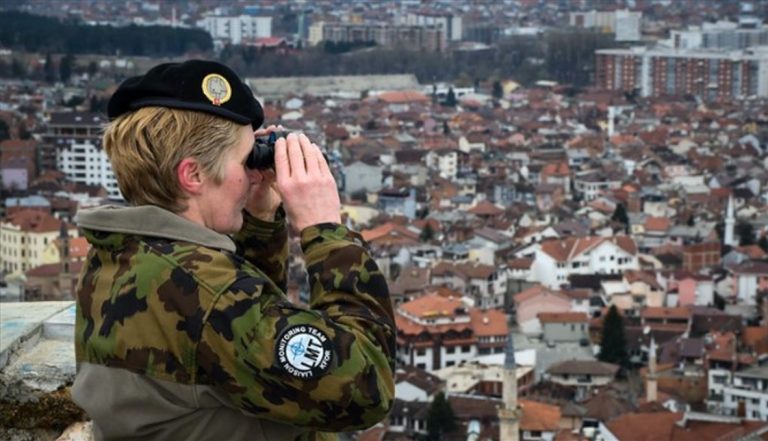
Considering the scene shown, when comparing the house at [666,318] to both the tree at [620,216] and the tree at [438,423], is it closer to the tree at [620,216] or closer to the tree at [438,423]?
the tree at [438,423]

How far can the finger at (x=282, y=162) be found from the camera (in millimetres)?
999

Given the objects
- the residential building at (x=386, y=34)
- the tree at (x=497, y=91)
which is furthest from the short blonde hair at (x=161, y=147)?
the residential building at (x=386, y=34)

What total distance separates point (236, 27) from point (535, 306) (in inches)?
1249

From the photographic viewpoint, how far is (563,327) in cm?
1251

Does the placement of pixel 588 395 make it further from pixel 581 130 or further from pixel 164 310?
pixel 581 130

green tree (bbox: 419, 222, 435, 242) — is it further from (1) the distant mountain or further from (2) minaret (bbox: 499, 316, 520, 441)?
(1) the distant mountain

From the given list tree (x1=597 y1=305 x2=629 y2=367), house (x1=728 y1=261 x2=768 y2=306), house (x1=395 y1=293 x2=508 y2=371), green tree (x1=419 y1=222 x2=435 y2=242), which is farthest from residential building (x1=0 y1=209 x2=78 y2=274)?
house (x1=728 y1=261 x2=768 y2=306)

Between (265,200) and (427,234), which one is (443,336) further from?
(265,200)

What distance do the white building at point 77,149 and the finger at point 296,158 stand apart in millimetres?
17196

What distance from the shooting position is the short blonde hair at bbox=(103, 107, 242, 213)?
96 cm

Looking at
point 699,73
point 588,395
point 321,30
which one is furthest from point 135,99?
point 321,30

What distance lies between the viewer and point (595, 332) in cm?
1236

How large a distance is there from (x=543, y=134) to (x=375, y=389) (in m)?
25.9

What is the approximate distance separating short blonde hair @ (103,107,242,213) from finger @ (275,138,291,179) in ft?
0.10
